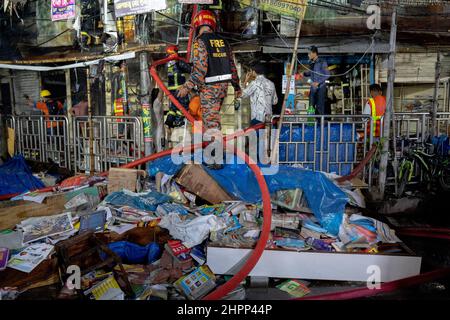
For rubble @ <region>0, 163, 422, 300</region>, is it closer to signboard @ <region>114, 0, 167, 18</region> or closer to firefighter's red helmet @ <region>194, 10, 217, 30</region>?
firefighter's red helmet @ <region>194, 10, 217, 30</region>

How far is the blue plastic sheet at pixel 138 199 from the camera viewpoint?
16.6ft

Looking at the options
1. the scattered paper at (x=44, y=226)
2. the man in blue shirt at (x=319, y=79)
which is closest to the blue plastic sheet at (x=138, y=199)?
the scattered paper at (x=44, y=226)

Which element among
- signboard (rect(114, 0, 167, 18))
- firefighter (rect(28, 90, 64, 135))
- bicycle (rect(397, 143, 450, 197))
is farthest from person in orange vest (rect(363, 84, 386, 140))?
firefighter (rect(28, 90, 64, 135))

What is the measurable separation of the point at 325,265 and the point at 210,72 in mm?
3067

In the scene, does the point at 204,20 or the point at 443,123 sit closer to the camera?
the point at 204,20

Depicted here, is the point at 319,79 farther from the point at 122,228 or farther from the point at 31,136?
the point at 31,136

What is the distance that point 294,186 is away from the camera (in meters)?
4.67

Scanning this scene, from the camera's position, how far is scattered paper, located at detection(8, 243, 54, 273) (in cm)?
373

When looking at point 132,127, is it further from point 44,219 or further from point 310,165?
point 310,165

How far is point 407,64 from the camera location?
1153 cm

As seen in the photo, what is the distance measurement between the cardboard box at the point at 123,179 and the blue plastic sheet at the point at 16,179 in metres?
2.36

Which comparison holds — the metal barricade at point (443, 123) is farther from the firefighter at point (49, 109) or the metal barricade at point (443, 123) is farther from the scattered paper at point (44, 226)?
the firefighter at point (49, 109)

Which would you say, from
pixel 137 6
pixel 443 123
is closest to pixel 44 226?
pixel 137 6
